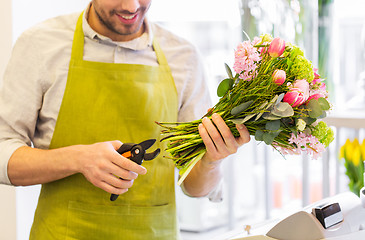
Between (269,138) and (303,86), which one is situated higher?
(303,86)

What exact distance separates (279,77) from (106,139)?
2.19 ft

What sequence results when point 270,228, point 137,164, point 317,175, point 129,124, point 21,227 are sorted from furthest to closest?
point 317,175 < point 21,227 < point 129,124 < point 137,164 < point 270,228

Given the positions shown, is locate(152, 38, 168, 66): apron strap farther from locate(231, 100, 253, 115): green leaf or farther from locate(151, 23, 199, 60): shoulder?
locate(231, 100, 253, 115): green leaf

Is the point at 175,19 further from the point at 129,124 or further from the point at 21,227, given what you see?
the point at 129,124

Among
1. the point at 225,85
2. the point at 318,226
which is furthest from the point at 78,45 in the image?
the point at 318,226

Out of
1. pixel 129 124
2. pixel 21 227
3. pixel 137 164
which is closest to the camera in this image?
pixel 137 164

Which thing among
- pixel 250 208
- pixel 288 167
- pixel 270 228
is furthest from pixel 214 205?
pixel 270 228

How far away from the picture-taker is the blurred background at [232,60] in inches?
93.7

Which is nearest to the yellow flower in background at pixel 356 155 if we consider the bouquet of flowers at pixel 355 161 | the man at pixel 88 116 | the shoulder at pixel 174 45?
the bouquet of flowers at pixel 355 161

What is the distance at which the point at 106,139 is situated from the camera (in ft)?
5.27

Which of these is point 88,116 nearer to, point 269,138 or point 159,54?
point 159,54

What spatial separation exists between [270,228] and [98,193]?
62cm

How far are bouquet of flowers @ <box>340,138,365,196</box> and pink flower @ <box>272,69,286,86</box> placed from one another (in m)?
0.98

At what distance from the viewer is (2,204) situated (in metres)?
2.35
